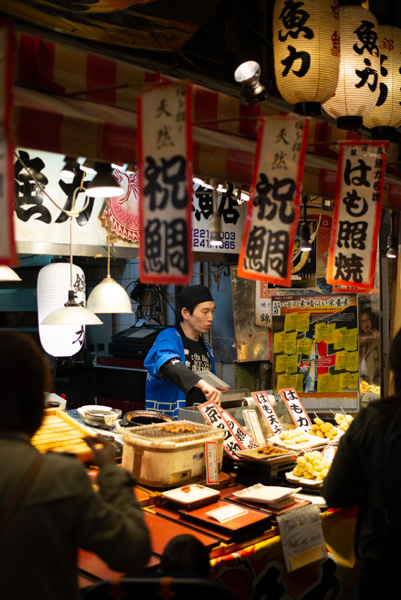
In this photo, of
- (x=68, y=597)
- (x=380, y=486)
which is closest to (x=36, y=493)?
(x=68, y=597)

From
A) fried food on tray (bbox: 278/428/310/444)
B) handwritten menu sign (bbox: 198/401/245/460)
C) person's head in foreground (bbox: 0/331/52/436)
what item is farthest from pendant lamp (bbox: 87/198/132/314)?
person's head in foreground (bbox: 0/331/52/436)

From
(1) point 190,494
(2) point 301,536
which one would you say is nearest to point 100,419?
(1) point 190,494

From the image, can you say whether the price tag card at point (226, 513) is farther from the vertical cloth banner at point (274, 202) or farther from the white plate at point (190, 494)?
the vertical cloth banner at point (274, 202)

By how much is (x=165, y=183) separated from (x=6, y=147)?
2.47 feet

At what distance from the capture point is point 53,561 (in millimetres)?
1849

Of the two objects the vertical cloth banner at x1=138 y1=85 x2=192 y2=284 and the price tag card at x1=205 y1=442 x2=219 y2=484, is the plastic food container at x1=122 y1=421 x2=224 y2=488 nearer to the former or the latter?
the price tag card at x1=205 y1=442 x2=219 y2=484

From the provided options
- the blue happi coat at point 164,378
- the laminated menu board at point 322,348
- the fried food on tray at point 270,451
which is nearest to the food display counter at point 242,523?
the fried food on tray at point 270,451

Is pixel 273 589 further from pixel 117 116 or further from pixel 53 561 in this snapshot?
pixel 117 116

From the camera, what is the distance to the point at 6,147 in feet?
7.68

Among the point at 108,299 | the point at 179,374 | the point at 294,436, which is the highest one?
the point at 108,299

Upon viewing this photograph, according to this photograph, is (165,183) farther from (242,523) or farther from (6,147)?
(242,523)

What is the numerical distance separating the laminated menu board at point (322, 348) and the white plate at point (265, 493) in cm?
354

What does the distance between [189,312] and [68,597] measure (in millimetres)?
4792

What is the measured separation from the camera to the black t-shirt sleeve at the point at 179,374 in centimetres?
571
